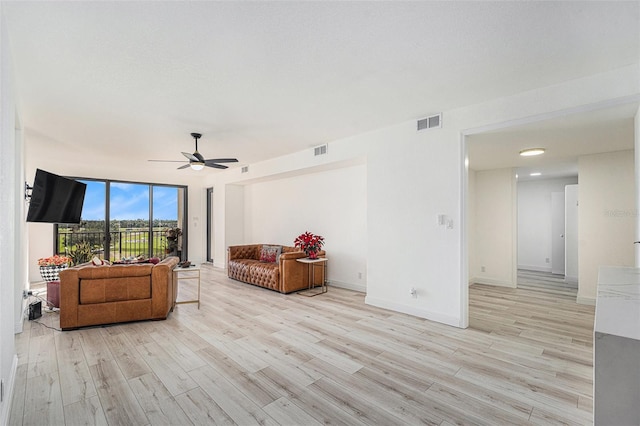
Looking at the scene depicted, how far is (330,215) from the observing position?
6.33 metres

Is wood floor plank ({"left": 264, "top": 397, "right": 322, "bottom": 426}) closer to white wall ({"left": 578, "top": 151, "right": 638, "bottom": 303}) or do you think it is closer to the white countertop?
the white countertop

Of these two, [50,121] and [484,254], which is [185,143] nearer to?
[50,121]

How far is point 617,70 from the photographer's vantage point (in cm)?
277

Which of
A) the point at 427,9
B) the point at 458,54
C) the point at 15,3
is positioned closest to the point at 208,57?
the point at 15,3

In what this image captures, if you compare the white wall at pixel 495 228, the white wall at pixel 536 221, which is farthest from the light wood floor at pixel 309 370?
the white wall at pixel 536 221

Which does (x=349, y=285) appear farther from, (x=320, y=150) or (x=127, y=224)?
(x=127, y=224)

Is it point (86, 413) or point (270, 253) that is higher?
point (270, 253)

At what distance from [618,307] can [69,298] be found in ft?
16.1

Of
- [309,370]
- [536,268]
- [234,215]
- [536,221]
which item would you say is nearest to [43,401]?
[309,370]

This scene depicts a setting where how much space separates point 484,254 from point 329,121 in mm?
4665

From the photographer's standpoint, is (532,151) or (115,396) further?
(532,151)

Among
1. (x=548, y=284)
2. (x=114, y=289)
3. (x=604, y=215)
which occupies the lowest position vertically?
(x=548, y=284)

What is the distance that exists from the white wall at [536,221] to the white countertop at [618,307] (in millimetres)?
7482

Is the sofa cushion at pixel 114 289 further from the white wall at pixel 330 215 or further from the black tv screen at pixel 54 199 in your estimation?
the white wall at pixel 330 215
